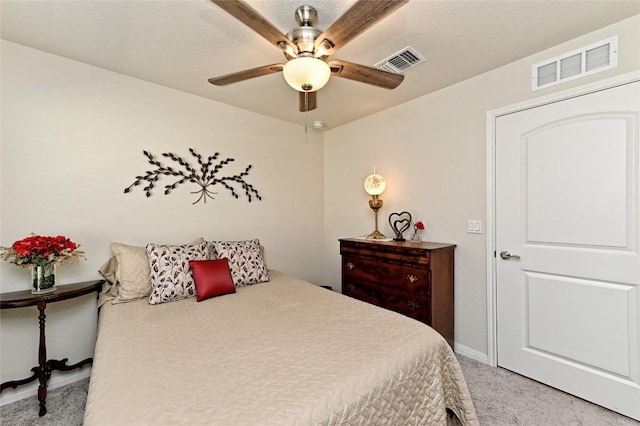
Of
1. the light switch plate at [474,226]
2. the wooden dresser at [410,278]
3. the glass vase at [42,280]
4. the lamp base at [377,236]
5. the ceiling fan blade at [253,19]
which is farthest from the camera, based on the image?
the lamp base at [377,236]

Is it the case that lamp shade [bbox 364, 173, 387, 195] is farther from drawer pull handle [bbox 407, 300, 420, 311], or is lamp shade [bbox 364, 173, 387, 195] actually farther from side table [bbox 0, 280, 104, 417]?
side table [bbox 0, 280, 104, 417]

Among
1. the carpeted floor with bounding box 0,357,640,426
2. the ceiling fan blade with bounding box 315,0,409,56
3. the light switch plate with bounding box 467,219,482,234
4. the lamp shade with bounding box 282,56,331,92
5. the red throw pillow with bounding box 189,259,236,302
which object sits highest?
the ceiling fan blade with bounding box 315,0,409,56

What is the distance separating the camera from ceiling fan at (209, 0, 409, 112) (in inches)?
48.8

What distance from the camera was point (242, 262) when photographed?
8.45 ft

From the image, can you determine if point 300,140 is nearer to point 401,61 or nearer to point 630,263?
point 401,61

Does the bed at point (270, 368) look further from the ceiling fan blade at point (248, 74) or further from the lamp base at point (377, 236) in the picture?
the ceiling fan blade at point (248, 74)

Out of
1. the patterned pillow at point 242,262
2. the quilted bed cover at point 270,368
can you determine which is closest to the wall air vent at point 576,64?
the quilted bed cover at point 270,368

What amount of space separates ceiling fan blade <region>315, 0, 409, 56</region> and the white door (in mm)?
1643

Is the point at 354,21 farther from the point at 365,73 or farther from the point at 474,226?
the point at 474,226

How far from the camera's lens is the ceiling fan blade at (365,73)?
1.67 meters

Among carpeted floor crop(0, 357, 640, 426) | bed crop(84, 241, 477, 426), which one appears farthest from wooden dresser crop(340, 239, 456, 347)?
→ bed crop(84, 241, 477, 426)

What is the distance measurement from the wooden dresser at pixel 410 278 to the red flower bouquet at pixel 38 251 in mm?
2393

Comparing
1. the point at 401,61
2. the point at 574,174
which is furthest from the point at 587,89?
the point at 401,61

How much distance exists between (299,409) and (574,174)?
2.35 m
